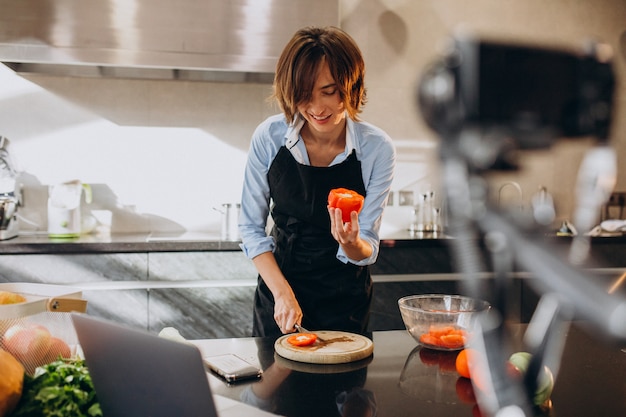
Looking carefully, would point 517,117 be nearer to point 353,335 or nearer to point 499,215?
point 499,215

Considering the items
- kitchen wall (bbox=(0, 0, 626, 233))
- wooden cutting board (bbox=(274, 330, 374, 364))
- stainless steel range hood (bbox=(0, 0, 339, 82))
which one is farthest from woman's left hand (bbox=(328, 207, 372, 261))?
kitchen wall (bbox=(0, 0, 626, 233))

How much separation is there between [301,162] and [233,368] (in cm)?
83

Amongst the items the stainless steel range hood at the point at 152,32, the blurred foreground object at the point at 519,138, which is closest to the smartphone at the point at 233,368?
the blurred foreground object at the point at 519,138

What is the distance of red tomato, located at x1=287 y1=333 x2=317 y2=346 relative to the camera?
4.09 ft

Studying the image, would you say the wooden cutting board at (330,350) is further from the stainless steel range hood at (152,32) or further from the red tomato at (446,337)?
the stainless steel range hood at (152,32)

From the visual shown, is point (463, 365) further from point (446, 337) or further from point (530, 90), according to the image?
point (530, 90)

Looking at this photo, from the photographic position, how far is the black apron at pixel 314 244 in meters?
1.78

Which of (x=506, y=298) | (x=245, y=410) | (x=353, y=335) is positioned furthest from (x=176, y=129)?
(x=506, y=298)

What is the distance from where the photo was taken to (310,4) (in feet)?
9.63

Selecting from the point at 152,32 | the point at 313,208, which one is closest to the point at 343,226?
the point at 313,208

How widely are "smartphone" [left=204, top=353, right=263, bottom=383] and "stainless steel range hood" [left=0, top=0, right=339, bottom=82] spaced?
1941 millimetres

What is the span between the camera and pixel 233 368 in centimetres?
112

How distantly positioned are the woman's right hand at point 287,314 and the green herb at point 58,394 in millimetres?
642

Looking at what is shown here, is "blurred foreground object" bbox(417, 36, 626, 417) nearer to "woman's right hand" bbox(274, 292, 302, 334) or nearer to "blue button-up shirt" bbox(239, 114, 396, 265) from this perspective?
"woman's right hand" bbox(274, 292, 302, 334)
